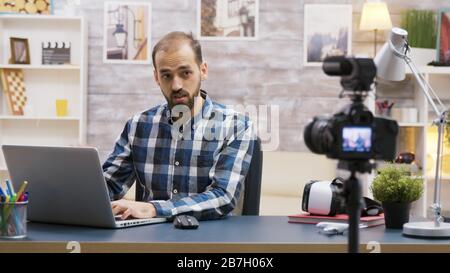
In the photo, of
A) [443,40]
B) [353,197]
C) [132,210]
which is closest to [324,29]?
[443,40]

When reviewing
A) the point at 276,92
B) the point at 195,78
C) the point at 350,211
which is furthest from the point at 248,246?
the point at 276,92

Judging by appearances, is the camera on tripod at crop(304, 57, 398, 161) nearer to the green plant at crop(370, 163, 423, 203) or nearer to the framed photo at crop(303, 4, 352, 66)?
the green plant at crop(370, 163, 423, 203)

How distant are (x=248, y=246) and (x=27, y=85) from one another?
4136 mm

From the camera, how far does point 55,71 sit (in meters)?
5.84

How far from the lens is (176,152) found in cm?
286

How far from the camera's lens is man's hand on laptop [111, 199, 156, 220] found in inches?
94.6

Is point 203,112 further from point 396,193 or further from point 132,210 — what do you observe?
point 396,193

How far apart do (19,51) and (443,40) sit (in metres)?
3.00

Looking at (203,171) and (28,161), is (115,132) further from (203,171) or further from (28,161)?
(28,161)

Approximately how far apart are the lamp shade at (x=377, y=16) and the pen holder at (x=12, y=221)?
12.6 feet

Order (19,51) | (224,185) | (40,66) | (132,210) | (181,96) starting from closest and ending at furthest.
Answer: (132,210) → (224,185) → (181,96) → (40,66) → (19,51)

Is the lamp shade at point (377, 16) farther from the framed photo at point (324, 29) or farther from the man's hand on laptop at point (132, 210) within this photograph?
the man's hand on laptop at point (132, 210)

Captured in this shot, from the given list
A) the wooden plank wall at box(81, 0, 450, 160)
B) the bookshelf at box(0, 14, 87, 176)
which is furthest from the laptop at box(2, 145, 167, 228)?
the wooden plank wall at box(81, 0, 450, 160)

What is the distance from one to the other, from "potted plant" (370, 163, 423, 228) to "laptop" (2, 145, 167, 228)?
665 millimetres
